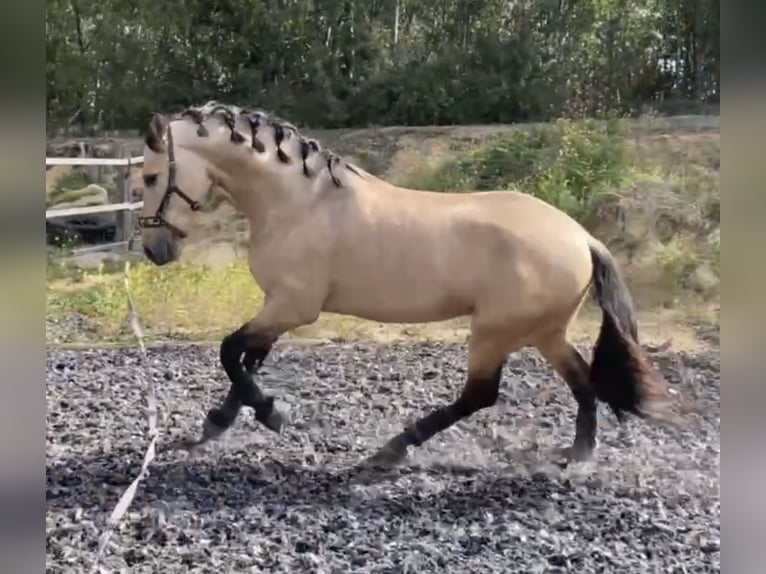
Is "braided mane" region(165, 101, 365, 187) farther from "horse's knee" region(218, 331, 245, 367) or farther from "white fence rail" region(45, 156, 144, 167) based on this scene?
"horse's knee" region(218, 331, 245, 367)

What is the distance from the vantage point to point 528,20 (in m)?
2.75

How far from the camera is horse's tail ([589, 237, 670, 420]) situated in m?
2.72

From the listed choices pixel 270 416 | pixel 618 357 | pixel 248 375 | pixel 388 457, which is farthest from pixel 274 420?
pixel 618 357

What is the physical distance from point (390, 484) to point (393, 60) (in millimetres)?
1156

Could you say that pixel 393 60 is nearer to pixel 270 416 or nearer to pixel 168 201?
pixel 168 201

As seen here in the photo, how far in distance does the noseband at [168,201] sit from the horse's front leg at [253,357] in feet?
1.04

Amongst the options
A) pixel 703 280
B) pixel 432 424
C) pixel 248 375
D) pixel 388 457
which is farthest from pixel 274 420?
pixel 703 280

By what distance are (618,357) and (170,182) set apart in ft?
4.26

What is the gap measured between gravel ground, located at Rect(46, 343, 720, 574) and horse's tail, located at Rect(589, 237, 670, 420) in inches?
2.2

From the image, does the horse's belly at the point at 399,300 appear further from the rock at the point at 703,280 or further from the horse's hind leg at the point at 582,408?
the rock at the point at 703,280

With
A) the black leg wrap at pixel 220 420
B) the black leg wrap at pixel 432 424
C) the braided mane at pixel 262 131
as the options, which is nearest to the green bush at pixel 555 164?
the braided mane at pixel 262 131

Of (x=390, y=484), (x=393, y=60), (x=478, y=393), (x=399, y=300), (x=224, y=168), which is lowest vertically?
(x=390, y=484)

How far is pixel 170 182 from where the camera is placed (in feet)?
8.95

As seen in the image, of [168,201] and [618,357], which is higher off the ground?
[168,201]
